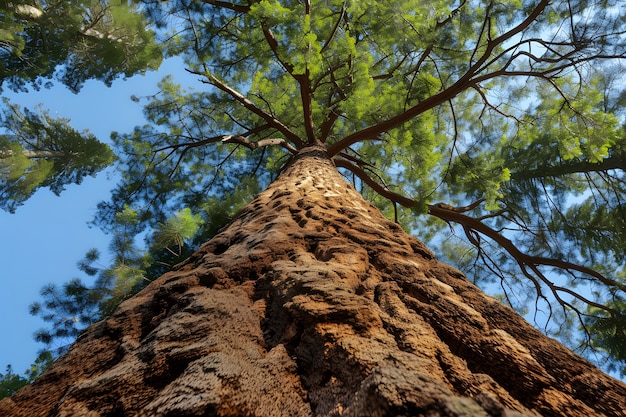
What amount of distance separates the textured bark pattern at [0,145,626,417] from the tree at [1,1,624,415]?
0.01 metres

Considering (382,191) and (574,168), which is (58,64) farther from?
(574,168)

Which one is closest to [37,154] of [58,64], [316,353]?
[58,64]

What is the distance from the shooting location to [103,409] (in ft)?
3.17

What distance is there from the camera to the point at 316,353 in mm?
1076

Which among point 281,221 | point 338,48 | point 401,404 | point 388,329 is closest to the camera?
point 401,404

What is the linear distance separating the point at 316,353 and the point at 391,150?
6269 millimetres

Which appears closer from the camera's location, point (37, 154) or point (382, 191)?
point (382, 191)

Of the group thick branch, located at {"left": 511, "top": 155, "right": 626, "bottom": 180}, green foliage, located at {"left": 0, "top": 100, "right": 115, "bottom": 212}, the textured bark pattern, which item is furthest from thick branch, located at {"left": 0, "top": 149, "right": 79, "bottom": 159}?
thick branch, located at {"left": 511, "top": 155, "right": 626, "bottom": 180}

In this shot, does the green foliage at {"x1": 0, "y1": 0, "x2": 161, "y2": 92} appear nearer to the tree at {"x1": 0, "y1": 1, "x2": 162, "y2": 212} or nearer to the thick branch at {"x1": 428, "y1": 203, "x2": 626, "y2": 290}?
the tree at {"x1": 0, "y1": 1, "x2": 162, "y2": 212}

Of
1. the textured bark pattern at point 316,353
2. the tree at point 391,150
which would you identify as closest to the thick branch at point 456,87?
the tree at point 391,150

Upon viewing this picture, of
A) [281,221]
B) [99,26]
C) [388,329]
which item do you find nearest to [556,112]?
[281,221]

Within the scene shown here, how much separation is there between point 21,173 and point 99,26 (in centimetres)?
294

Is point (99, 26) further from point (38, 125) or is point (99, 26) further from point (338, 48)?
point (338, 48)

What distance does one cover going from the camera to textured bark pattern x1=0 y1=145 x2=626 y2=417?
870mm
